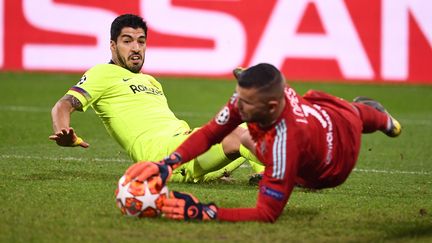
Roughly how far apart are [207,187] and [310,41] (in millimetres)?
10644

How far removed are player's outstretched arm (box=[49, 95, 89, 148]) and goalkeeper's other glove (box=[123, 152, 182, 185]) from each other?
1365mm

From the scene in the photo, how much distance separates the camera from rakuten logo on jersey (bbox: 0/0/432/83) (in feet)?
59.5

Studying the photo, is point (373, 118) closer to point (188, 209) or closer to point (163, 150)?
point (188, 209)

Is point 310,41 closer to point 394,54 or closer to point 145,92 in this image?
point 394,54

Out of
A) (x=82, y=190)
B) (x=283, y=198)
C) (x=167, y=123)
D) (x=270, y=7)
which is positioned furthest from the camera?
(x=270, y=7)

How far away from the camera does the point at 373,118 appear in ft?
23.7

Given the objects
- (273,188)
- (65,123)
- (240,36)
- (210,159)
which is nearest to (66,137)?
(65,123)

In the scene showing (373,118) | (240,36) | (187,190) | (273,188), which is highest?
(273,188)

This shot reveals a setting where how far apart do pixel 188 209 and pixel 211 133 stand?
0.58 meters

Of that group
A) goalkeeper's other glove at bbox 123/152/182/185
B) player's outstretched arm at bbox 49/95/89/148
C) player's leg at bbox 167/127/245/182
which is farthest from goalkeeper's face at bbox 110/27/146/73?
goalkeeper's other glove at bbox 123/152/182/185

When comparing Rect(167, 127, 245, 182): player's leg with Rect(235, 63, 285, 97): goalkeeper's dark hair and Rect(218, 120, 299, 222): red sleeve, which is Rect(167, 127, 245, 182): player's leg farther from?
Rect(235, 63, 285, 97): goalkeeper's dark hair

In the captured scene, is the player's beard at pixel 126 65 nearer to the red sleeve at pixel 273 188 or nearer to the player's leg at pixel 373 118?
the player's leg at pixel 373 118

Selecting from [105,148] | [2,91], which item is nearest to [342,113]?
[105,148]

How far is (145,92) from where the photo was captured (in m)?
8.82
